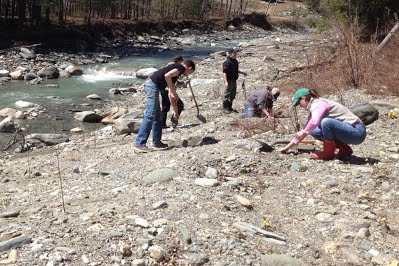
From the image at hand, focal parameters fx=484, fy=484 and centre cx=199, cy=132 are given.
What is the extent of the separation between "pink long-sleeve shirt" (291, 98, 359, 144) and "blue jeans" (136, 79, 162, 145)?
2.97 m

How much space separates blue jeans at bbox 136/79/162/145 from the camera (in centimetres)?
920

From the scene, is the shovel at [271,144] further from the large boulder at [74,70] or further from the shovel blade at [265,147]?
the large boulder at [74,70]

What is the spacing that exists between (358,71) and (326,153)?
257 inches

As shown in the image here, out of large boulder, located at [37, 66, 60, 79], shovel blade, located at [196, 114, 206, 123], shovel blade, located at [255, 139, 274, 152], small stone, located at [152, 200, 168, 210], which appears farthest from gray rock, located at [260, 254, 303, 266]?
large boulder, located at [37, 66, 60, 79]

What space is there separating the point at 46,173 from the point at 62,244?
13.9ft

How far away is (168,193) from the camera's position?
6.40 meters

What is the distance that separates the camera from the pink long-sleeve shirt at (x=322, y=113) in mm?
7070

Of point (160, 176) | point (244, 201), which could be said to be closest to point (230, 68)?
point (160, 176)

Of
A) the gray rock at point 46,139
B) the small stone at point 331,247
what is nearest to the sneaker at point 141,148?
the gray rock at point 46,139

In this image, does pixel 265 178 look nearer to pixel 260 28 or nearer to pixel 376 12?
pixel 376 12

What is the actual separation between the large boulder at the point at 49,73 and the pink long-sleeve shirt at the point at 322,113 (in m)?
18.1

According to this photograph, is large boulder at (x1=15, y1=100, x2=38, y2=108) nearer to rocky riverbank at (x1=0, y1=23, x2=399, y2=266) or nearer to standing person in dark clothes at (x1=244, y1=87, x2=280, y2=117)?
rocky riverbank at (x1=0, y1=23, x2=399, y2=266)

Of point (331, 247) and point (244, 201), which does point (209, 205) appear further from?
point (331, 247)

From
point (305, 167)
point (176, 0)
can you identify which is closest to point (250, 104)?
point (305, 167)
